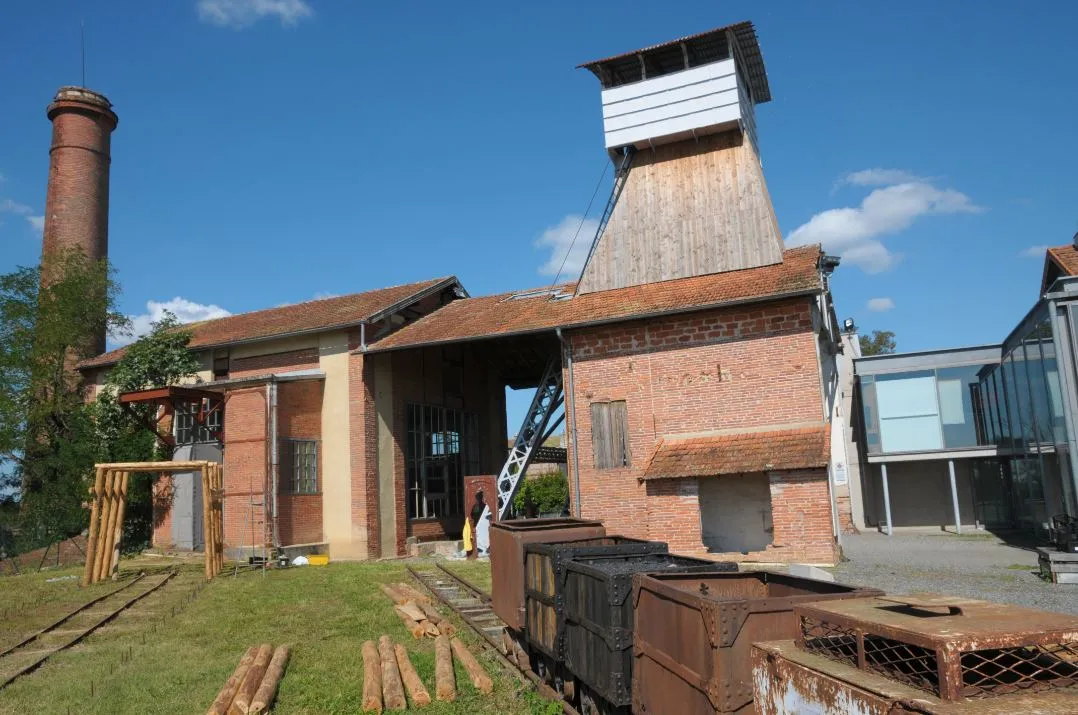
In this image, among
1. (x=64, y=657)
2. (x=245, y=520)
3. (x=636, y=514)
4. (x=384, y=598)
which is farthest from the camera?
(x=245, y=520)

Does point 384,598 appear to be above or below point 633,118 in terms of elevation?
below

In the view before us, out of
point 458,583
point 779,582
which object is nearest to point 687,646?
point 779,582

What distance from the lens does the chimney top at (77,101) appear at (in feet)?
106

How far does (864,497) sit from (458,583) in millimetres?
17535

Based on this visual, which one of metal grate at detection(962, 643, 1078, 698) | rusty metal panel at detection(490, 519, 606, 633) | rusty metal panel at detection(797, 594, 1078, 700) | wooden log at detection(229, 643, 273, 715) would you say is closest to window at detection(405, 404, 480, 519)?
rusty metal panel at detection(490, 519, 606, 633)

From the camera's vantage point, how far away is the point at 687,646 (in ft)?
16.4

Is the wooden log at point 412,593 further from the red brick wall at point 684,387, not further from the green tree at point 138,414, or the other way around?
the green tree at point 138,414

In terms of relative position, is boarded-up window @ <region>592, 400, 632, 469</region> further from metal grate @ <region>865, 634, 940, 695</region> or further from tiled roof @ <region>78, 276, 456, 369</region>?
metal grate @ <region>865, 634, 940, 695</region>

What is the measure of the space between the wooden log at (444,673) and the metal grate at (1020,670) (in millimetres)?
5202

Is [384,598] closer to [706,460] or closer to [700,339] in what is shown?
[706,460]

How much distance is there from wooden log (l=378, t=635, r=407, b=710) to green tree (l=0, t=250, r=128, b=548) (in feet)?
66.4

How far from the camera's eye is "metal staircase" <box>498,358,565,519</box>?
20688 mm

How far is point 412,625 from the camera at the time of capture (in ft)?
Result: 35.3

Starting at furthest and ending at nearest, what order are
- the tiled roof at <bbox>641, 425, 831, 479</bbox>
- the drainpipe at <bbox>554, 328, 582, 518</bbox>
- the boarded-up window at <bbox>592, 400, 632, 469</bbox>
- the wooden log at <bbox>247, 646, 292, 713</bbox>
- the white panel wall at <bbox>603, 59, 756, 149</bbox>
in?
the white panel wall at <bbox>603, 59, 756, 149</bbox> → the drainpipe at <bbox>554, 328, 582, 518</bbox> → the boarded-up window at <bbox>592, 400, 632, 469</bbox> → the tiled roof at <bbox>641, 425, 831, 479</bbox> → the wooden log at <bbox>247, 646, 292, 713</bbox>
